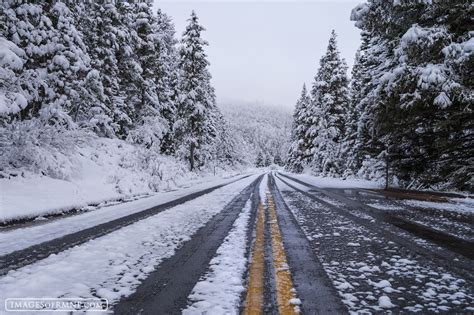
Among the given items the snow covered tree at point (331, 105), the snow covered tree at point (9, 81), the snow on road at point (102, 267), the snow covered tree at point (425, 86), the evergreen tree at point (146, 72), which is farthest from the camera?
the snow covered tree at point (331, 105)

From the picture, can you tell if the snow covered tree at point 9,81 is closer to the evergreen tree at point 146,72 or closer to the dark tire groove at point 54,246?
Answer: the dark tire groove at point 54,246

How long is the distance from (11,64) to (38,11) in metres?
3.70


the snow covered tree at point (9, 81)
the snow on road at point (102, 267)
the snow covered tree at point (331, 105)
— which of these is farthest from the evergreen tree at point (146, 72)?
the snow on road at point (102, 267)

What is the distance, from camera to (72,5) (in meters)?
15.2

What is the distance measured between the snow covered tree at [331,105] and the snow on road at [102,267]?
103ft

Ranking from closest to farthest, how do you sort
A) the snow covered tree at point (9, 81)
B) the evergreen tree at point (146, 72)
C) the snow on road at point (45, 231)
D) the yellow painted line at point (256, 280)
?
the yellow painted line at point (256, 280) → the snow on road at point (45, 231) → the snow covered tree at point (9, 81) → the evergreen tree at point (146, 72)

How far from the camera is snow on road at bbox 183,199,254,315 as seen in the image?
236cm

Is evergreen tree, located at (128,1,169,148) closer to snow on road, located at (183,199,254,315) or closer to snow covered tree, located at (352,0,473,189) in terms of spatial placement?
snow covered tree, located at (352,0,473,189)

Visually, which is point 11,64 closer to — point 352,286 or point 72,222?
point 72,222

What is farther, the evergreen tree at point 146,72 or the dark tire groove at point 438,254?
the evergreen tree at point 146,72

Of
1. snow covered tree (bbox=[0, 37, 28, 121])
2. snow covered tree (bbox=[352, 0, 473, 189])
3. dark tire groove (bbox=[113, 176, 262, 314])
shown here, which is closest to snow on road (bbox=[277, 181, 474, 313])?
dark tire groove (bbox=[113, 176, 262, 314])

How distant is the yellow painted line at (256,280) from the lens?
2.34 meters

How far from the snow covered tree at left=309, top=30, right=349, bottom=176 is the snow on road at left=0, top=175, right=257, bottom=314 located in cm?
3149

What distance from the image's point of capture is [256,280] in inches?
113
